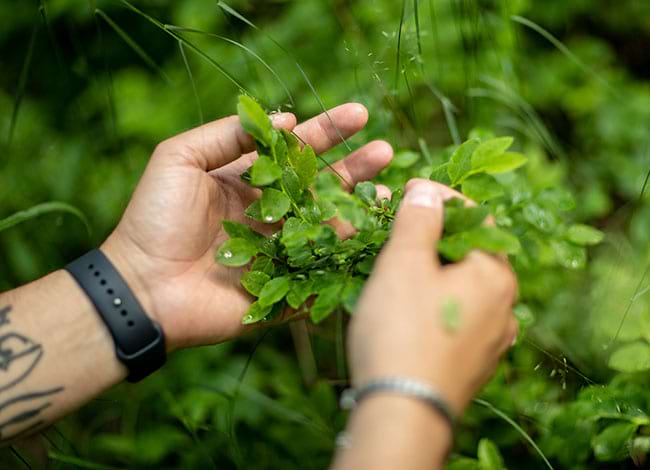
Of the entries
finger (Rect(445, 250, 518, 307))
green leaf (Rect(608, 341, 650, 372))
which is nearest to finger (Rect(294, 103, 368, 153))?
finger (Rect(445, 250, 518, 307))

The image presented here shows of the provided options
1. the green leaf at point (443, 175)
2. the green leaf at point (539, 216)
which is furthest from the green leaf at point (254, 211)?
the green leaf at point (539, 216)

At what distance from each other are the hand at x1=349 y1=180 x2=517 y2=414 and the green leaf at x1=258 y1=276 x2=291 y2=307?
0.76 ft

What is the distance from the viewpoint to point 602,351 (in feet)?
5.66

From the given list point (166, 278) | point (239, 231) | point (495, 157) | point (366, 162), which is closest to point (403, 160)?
point (366, 162)

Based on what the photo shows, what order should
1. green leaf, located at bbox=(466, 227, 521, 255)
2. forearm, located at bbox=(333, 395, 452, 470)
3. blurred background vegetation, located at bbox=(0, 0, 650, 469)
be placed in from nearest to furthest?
forearm, located at bbox=(333, 395, 452, 470)
green leaf, located at bbox=(466, 227, 521, 255)
blurred background vegetation, located at bbox=(0, 0, 650, 469)

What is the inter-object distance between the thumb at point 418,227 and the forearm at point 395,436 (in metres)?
0.21

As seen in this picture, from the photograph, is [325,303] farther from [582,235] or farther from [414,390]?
[582,235]

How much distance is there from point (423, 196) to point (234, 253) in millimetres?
344

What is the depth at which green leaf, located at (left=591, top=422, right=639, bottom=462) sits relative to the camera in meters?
1.31

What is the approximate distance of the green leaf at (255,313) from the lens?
1.30 meters

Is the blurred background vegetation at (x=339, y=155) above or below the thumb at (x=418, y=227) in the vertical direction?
below

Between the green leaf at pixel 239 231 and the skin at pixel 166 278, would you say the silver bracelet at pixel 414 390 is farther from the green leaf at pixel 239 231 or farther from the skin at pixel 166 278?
the green leaf at pixel 239 231

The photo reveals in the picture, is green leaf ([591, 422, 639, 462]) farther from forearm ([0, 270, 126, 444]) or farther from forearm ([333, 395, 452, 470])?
forearm ([0, 270, 126, 444])

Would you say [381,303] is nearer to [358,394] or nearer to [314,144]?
[358,394]
